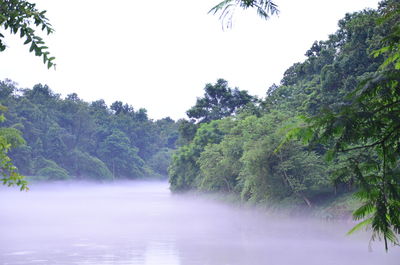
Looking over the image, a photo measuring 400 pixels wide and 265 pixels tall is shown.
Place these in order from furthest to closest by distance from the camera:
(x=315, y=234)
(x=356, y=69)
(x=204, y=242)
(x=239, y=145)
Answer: (x=239, y=145), (x=356, y=69), (x=315, y=234), (x=204, y=242)

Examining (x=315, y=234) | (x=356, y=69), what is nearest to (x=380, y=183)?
(x=315, y=234)

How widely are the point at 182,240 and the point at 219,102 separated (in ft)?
91.8

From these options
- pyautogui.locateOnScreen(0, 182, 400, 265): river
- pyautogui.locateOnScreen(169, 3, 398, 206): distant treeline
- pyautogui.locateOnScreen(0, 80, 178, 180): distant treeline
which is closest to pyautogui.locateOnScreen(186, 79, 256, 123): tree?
pyautogui.locateOnScreen(169, 3, 398, 206): distant treeline

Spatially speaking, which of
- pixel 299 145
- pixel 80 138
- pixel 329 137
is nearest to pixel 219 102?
pixel 299 145

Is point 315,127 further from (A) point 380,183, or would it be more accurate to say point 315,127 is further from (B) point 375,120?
(A) point 380,183

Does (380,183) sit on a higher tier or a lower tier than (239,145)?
lower

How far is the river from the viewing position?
Result: 14258 mm

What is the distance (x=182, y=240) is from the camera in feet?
59.6

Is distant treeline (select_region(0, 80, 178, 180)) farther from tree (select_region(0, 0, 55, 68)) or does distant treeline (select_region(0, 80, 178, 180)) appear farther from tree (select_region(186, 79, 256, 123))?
tree (select_region(0, 0, 55, 68))

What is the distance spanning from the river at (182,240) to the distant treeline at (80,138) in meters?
32.9

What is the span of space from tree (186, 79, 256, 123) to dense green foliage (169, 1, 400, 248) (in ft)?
2.42

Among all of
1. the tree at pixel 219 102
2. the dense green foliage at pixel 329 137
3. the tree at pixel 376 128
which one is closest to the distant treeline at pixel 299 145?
the dense green foliage at pixel 329 137

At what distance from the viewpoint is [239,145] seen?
91.6 ft

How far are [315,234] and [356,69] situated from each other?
371 inches
